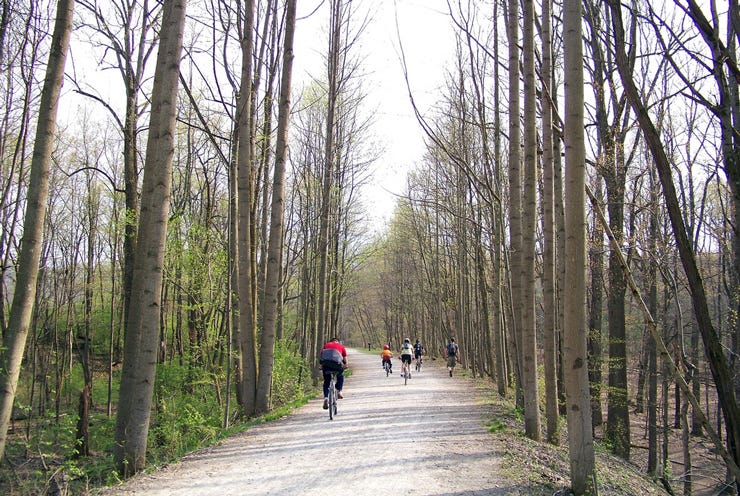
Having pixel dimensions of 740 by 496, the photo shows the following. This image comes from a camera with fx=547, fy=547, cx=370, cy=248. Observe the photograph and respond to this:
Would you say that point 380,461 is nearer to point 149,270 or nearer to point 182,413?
point 149,270

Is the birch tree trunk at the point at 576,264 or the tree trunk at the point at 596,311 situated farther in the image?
the tree trunk at the point at 596,311

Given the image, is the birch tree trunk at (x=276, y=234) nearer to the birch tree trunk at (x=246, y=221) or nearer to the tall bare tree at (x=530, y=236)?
the birch tree trunk at (x=246, y=221)

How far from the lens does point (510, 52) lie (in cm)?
998

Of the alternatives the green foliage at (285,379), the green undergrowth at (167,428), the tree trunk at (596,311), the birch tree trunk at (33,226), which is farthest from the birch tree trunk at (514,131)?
the birch tree trunk at (33,226)

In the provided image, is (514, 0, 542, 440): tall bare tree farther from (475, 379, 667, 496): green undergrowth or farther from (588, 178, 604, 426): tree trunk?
(588, 178, 604, 426): tree trunk

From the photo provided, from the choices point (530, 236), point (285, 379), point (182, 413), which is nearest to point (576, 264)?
point (530, 236)

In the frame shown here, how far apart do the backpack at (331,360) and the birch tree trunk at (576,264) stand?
602 centimetres

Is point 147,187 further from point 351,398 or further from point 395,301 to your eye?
point 395,301

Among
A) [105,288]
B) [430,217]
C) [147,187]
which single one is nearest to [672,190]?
[147,187]

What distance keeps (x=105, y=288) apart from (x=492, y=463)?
2618 cm

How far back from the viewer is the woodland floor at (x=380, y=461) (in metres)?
6.18

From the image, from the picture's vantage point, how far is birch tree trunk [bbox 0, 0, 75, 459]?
6.88 metres

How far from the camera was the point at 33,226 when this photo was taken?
718 centimetres

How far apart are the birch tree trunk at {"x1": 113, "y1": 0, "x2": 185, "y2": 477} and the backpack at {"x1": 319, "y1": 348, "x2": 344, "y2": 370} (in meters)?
4.76
